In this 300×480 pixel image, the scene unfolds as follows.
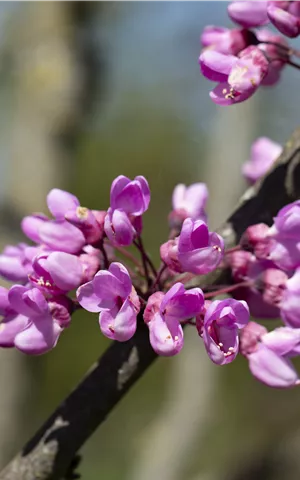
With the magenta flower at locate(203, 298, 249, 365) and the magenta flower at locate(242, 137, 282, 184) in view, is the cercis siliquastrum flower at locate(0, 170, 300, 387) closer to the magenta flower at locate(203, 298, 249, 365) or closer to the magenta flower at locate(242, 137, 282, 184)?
the magenta flower at locate(203, 298, 249, 365)

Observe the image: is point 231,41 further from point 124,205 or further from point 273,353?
point 273,353

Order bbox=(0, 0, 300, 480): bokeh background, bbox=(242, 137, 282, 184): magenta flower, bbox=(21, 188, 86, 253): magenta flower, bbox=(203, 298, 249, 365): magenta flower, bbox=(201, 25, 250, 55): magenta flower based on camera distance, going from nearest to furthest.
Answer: bbox=(203, 298, 249, 365): magenta flower < bbox=(21, 188, 86, 253): magenta flower < bbox=(201, 25, 250, 55): magenta flower < bbox=(242, 137, 282, 184): magenta flower < bbox=(0, 0, 300, 480): bokeh background

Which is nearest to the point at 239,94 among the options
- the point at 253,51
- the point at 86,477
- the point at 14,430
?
the point at 253,51

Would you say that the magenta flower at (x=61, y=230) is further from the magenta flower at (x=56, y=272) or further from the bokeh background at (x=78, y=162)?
the bokeh background at (x=78, y=162)

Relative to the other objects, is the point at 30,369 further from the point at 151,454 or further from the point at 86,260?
the point at 86,260

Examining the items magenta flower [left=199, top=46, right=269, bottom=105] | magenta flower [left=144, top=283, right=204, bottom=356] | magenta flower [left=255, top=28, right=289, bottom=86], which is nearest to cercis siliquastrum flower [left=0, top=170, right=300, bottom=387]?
magenta flower [left=144, top=283, right=204, bottom=356]

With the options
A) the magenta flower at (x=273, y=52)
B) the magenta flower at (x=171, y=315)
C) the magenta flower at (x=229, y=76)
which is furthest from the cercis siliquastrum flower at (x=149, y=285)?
the magenta flower at (x=273, y=52)

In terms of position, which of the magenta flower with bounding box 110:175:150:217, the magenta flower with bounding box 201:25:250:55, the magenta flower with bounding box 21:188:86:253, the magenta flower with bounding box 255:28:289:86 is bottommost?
the magenta flower with bounding box 21:188:86:253
